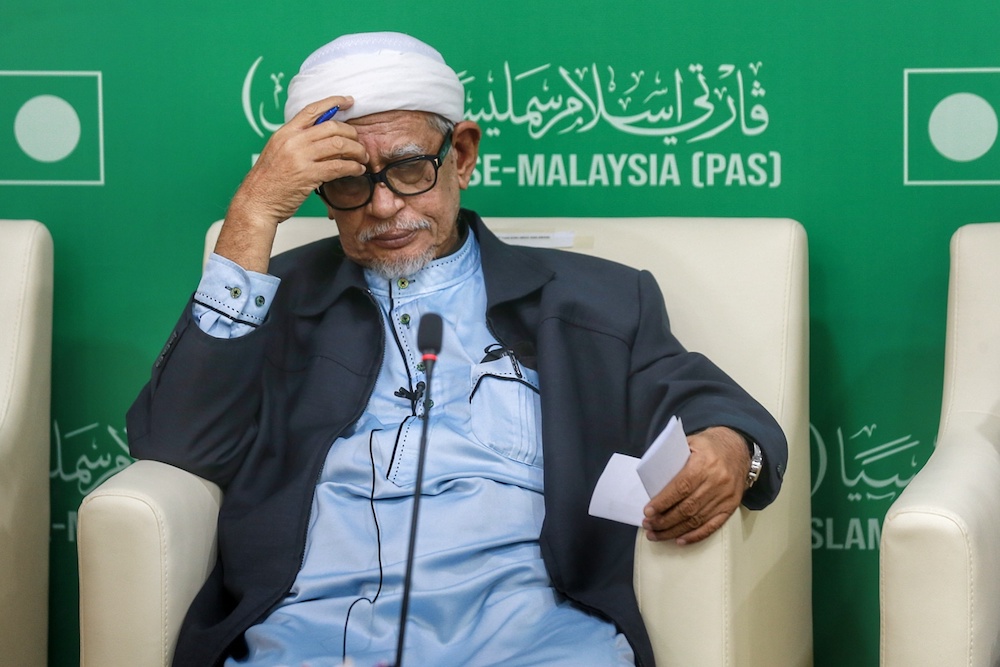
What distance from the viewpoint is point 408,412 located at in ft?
7.02

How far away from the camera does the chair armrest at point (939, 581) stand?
1683 millimetres

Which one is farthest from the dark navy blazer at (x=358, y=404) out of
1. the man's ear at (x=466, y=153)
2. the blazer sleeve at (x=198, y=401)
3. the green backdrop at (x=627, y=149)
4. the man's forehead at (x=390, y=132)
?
the green backdrop at (x=627, y=149)

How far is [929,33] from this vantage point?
2.59 meters

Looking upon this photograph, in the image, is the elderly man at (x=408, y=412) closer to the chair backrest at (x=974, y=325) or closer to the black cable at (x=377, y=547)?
the black cable at (x=377, y=547)

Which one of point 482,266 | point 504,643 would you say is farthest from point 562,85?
point 504,643

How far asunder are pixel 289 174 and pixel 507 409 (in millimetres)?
579

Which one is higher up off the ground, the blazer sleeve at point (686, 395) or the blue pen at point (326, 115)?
the blue pen at point (326, 115)

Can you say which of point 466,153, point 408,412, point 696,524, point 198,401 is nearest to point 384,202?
point 466,153

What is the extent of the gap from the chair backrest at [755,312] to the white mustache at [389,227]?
39 centimetres

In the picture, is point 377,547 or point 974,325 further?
point 974,325

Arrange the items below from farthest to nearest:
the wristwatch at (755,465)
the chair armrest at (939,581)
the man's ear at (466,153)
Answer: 1. the man's ear at (466,153)
2. the wristwatch at (755,465)
3. the chair armrest at (939,581)

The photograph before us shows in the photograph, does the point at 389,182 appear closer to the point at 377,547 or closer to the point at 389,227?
the point at 389,227

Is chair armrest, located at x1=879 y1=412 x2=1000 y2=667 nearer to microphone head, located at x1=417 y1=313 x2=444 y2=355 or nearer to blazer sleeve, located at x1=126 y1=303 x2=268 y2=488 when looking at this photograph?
microphone head, located at x1=417 y1=313 x2=444 y2=355

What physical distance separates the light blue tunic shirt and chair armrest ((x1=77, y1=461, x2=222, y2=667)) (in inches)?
5.9
